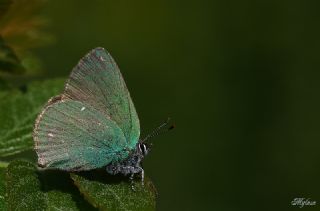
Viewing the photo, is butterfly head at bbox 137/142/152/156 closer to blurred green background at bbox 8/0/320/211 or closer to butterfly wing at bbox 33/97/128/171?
butterfly wing at bbox 33/97/128/171

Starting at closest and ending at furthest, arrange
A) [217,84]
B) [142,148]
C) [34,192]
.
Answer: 1. [34,192]
2. [142,148]
3. [217,84]

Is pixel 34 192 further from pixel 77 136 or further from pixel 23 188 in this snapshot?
pixel 77 136

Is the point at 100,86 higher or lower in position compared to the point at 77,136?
higher

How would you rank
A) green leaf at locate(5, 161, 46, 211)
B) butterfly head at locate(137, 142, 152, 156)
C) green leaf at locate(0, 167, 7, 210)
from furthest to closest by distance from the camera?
butterfly head at locate(137, 142, 152, 156) → green leaf at locate(0, 167, 7, 210) → green leaf at locate(5, 161, 46, 211)

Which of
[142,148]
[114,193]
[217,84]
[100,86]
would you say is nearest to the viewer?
[114,193]

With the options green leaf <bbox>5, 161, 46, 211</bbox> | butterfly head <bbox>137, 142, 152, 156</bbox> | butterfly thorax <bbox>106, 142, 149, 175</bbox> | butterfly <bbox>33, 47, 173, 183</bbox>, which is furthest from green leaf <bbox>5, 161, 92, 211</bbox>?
butterfly head <bbox>137, 142, 152, 156</bbox>

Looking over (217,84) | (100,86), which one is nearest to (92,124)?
(100,86)

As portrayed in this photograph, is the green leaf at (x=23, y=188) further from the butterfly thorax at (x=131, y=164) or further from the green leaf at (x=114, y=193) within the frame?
the butterfly thorax at (x=131, y=164)
